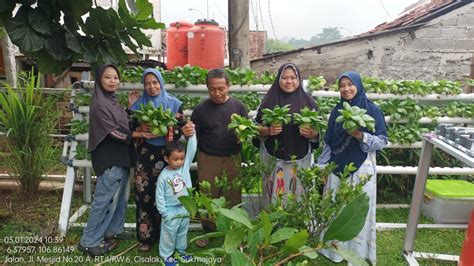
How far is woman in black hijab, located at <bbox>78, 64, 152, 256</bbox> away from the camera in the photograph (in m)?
2.54

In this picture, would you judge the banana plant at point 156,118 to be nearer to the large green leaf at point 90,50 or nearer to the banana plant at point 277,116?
the large green leaf at point 90,50

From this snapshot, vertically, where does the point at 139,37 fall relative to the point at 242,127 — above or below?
above

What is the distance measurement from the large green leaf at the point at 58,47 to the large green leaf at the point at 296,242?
1655 millimetres

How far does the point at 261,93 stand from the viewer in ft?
11.0

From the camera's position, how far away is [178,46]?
634 centimetres

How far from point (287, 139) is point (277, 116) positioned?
12.8 inches

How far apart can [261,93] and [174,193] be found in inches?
49.7

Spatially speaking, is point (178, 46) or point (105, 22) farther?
point (178, 46)

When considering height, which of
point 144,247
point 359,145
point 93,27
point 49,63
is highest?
point 93,27

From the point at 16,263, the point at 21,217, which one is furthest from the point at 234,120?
the point at 21,217

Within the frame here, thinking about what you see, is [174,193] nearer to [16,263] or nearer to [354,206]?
[16,263]

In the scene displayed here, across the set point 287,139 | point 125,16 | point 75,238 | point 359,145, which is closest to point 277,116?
point 287,139

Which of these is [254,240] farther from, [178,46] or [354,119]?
[178,46]

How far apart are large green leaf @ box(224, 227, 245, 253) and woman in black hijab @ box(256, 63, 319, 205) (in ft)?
4.21
